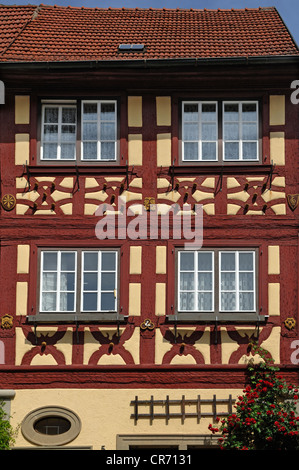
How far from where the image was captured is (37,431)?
54.4 feet

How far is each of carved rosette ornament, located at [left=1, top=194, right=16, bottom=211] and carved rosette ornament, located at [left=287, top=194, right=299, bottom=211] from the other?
504 cm

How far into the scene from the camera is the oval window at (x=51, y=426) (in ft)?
54.0

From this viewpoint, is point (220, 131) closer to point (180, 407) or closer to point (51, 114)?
point (51, 114)

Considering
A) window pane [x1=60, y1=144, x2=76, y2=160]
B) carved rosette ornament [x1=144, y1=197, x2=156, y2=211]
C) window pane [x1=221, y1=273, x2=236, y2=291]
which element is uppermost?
window pane [x1=60, y1=144, x2=76, y2=160]

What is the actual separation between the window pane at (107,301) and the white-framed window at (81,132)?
2.53 m

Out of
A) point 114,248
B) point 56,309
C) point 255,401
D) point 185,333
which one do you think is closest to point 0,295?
point 56,309

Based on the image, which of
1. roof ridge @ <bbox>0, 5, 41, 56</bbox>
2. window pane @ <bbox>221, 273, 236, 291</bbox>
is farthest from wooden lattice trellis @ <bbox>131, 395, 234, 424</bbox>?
roof ridge @ <bbox>0, 5, 41, 56</bbox>

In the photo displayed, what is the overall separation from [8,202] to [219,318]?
440 centimetres

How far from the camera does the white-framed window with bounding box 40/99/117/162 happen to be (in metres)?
17.6

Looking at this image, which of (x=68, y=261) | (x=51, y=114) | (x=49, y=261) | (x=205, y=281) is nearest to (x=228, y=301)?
(x=205, y=281)

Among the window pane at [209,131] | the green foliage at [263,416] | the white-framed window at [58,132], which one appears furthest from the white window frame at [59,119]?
the green foliage at [263,416]

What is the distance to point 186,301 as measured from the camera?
17.0 metres

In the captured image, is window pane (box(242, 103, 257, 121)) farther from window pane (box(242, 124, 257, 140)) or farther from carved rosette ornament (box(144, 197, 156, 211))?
carved rosette ornament (box(144, 197, 156, 211))
